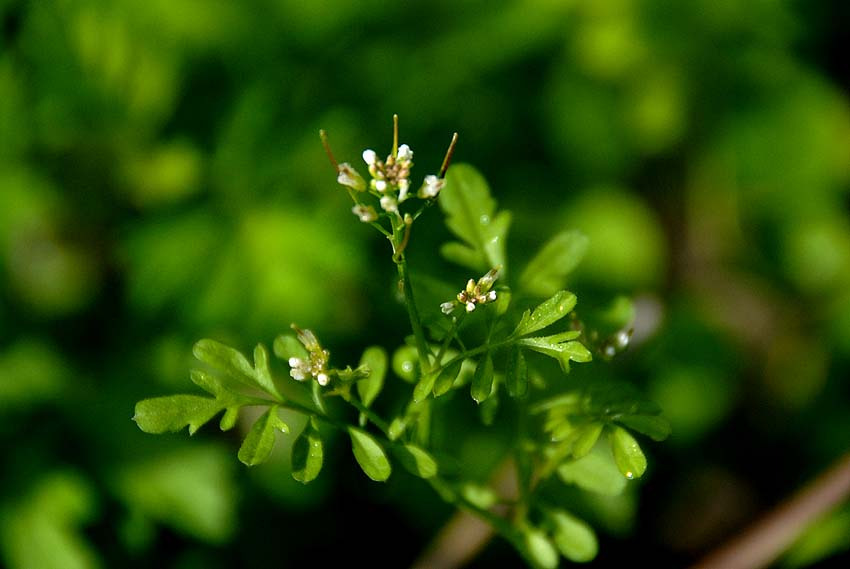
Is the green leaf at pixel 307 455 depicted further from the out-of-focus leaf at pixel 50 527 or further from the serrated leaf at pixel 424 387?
the out-of-focus leaf at pixel 50 527

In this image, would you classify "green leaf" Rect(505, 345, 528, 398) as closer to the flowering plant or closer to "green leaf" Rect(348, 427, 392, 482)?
the flowering plant

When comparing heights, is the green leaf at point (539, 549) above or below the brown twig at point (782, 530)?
above

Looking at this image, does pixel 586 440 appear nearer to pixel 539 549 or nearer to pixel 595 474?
pixel 595 474

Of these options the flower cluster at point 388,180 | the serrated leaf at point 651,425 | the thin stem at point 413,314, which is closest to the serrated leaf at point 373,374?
the thin stem at point 413,314

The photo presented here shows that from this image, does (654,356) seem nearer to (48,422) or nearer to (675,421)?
(675,421)

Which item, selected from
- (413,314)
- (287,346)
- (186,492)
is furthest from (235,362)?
(186,492)
